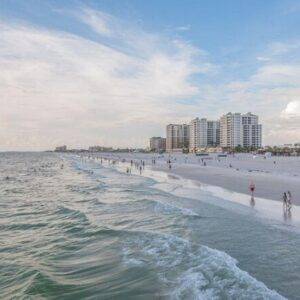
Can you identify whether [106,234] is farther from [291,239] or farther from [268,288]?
[268,288]

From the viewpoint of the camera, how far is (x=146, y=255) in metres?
15.4

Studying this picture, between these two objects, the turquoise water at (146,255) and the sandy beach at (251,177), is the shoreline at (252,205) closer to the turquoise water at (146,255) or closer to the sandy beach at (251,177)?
the turquoise water at (146,255)

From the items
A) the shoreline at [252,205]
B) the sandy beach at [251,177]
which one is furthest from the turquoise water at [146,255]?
the sandy beach at [251,177]

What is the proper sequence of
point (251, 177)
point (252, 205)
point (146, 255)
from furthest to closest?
point (251, 177)
point (252, 205)
point (146, 255)

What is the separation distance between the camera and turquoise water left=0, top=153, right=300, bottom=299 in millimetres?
11719

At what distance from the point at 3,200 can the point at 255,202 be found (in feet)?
64.1

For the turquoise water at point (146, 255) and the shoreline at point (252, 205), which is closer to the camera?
the turquoise water at point (146, 255)

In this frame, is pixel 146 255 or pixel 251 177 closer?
pixel 146 255

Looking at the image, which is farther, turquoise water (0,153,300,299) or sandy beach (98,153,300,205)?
sandy beach (98,153,300,205)

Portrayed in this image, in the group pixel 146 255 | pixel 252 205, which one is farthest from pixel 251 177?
pixel 146 255

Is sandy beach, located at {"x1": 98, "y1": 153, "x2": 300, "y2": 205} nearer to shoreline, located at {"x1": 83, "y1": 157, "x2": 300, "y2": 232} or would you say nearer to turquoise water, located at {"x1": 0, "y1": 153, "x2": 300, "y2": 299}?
shoreline, located at {"x1": 83, "y1": 157, "x2": 300, "y2": 232}

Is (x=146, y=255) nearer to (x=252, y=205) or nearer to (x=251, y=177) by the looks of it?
(x=252, y=205)

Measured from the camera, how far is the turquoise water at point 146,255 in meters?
11.7

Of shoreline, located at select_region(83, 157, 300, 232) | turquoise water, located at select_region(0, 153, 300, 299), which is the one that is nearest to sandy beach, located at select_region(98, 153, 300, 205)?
shoreline, located at select_region(83, 157, 300, 232)
